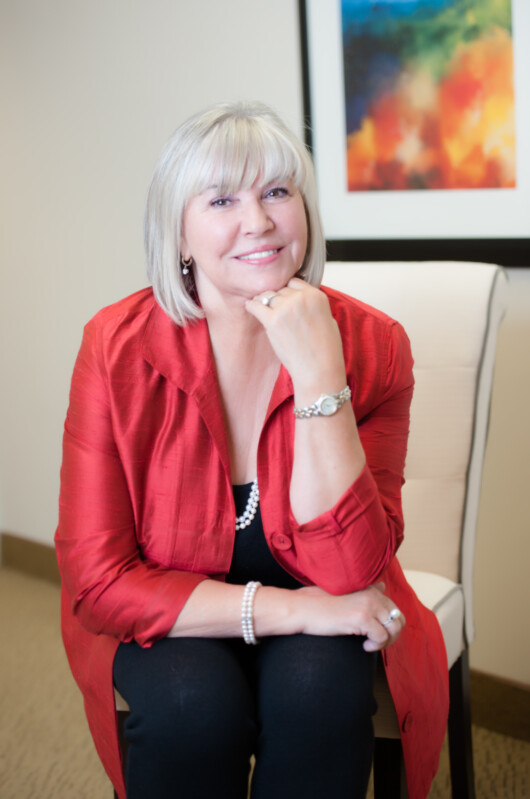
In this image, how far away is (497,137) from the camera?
6.01 ft

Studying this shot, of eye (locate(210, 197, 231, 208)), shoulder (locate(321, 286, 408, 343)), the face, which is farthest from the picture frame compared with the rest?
eye (locate(210, 197, 231, 208))

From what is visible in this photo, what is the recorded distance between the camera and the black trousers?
3.80 ft

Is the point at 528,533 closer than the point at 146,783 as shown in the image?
No

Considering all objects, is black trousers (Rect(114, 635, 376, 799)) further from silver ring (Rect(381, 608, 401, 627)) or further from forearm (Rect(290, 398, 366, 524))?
forearm (Rect(290, 398, 366, 524))

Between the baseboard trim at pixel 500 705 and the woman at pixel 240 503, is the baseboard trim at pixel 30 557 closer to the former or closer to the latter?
the baseboard trim at pixel 500 705

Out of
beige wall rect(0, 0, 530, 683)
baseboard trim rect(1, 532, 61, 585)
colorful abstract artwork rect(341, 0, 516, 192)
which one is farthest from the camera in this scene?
baseboard trim rect(1, 532, 61, 585)

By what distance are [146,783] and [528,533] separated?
3.74 ft

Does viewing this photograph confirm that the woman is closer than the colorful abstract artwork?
Yes

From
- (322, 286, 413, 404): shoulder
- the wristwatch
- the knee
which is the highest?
(322, 286, 413, 404): shoulder

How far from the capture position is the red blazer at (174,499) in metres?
1.30

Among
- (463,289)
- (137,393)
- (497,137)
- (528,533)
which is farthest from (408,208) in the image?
(137,393)

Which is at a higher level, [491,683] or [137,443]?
[137,443]

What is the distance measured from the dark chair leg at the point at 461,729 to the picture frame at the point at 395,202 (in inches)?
32.8

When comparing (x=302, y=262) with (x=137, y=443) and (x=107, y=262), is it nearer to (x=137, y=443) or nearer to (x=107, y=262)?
(x=137, y=443)
